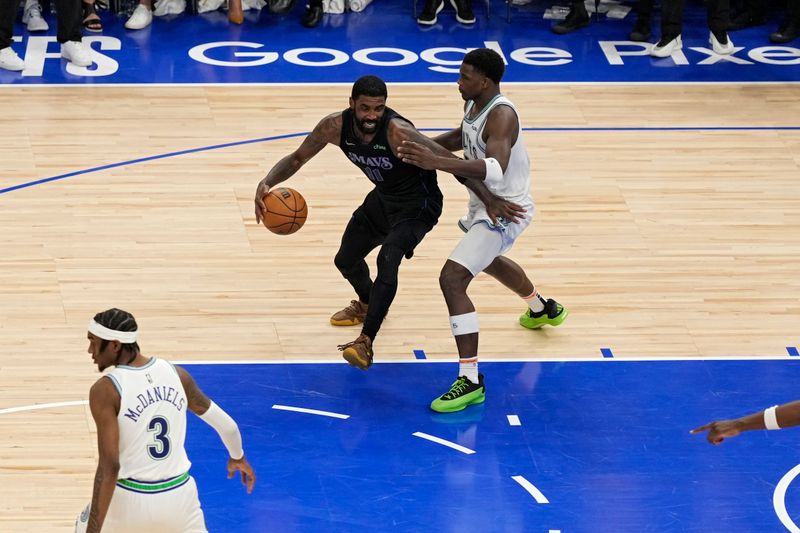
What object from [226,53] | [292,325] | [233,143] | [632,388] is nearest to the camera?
[632,388]

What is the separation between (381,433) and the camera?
329 inches

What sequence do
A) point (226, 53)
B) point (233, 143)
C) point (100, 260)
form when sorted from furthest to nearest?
point (226, 53) → point (233, 143) → point (100, 260)

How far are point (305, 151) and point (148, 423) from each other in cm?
353

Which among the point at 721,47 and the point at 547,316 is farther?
the point at 721,47

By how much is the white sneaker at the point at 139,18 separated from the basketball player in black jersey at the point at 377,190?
22.2 ft

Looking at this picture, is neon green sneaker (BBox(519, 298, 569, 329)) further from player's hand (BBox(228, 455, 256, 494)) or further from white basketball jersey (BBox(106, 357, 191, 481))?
white basketball jersey (BBox(106, 357, 191, 481))

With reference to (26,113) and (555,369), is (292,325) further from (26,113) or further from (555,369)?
(26,113)

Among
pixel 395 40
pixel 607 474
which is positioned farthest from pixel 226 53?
pixel 607 474

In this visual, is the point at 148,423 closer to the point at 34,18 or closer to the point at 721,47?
the point at 34,18

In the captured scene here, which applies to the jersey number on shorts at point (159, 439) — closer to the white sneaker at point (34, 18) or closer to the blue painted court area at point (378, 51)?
the blue painted court area at point (378, 51)

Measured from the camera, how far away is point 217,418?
6266mm

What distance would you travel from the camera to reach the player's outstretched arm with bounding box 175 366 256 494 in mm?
6098

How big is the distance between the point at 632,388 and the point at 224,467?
2.66 metres

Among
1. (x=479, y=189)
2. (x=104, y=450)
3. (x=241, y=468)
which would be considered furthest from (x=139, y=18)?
(x=104, y=450)
